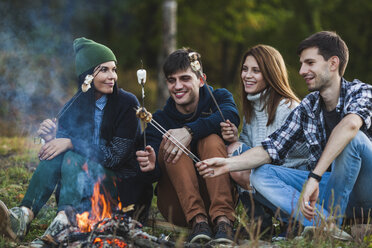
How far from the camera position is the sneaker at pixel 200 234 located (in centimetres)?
338

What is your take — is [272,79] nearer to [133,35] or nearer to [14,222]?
[14,222]

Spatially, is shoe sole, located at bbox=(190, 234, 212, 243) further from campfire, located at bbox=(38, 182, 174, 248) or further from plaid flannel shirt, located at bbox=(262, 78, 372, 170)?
Result: plaid flannel shirt, located at bbox=(262, 78, 372, 170)

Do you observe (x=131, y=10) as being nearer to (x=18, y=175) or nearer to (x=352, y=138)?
(x=18, y=175)

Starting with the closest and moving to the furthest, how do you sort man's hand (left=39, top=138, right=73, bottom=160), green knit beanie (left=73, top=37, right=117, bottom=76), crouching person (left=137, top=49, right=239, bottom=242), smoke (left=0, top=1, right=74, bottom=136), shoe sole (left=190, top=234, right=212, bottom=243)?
shoe sole (left=190, top=234, right=212, bottom=243) < crouching person (left=137, top=49, right=239, bottom=242) < man's hand (left=39, top=138, right=73, bottom=160) < green knit beanie (left=73, top=37, right=117, bottom=76) < smoke (left=0, top=1, right=74, bottom=136)

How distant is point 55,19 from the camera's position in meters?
14.1

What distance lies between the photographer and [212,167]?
3.57m

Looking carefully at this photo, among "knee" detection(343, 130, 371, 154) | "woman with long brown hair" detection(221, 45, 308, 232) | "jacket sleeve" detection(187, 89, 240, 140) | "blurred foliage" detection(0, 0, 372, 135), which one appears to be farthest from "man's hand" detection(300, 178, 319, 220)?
"blurred foliage" detection(0, 0, 372, 135)

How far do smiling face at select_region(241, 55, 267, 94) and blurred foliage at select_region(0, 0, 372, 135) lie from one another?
2394 mm

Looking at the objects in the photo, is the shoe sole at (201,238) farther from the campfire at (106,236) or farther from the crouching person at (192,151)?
the campfire at (106,236)

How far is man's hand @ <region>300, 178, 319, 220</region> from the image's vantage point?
10.7 feet

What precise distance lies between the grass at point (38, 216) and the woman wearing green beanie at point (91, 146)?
0.39 m

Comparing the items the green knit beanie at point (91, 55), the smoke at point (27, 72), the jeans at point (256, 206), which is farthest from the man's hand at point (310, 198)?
the smoke at point (27, 72)

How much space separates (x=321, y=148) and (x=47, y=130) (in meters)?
2.28

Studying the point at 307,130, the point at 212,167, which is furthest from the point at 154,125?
the point at 307,130
